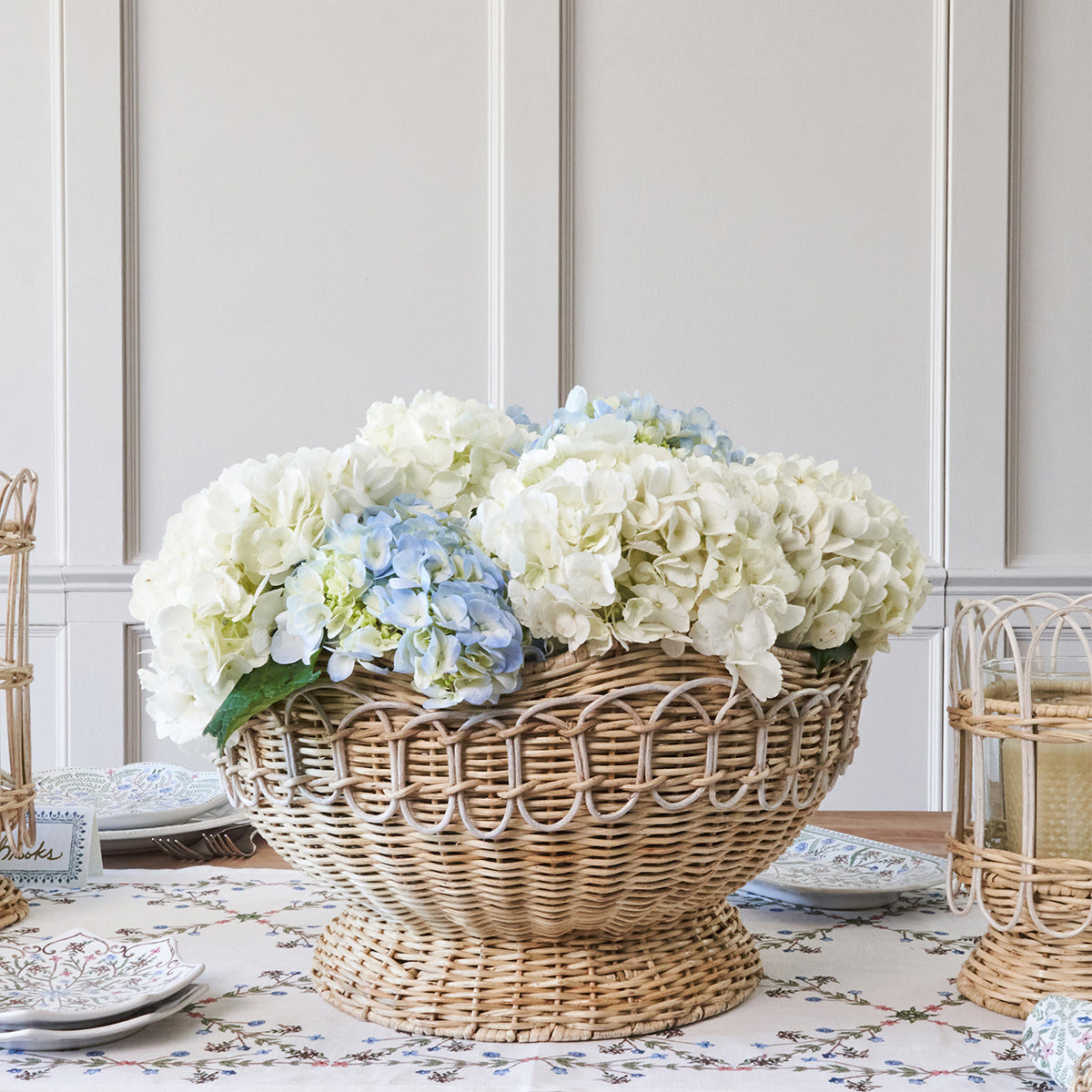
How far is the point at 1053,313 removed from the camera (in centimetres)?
250

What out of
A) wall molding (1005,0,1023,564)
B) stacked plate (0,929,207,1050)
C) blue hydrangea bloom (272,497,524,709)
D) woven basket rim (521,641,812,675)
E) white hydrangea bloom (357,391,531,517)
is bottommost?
stacked plate (0,929,207,1050)

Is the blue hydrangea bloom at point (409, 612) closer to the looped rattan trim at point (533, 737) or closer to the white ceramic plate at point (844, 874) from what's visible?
the looped rattan trim at point (533, 737)

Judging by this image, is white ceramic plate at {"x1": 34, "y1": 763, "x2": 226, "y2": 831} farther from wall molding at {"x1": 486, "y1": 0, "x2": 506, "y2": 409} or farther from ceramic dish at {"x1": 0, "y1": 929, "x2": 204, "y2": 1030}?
wall molding at {"x1": 486, "y1": 0, "x2": 506, "y2": 409}

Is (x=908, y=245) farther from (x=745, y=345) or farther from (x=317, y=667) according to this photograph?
(x=317, y=667)

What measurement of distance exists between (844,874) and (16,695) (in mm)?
689

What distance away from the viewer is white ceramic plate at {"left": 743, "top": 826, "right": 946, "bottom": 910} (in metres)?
0.94

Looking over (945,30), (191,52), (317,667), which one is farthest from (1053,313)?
(317,667)

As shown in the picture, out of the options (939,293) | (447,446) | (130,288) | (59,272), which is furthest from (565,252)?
(447,446)

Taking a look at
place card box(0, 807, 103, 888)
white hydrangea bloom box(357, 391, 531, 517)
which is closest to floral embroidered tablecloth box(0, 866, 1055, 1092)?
place card box(0, 807, 103, 888)

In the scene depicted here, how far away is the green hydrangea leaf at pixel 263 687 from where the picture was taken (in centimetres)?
62

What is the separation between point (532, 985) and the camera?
69 centimetres

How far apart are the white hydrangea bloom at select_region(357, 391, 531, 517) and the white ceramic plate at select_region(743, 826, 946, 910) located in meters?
0.42

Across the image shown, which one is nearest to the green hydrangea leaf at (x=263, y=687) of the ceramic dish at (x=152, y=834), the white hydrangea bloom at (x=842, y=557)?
the white hydrangea bloom at (x=842, y=557)

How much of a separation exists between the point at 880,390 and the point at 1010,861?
6.43 ft
